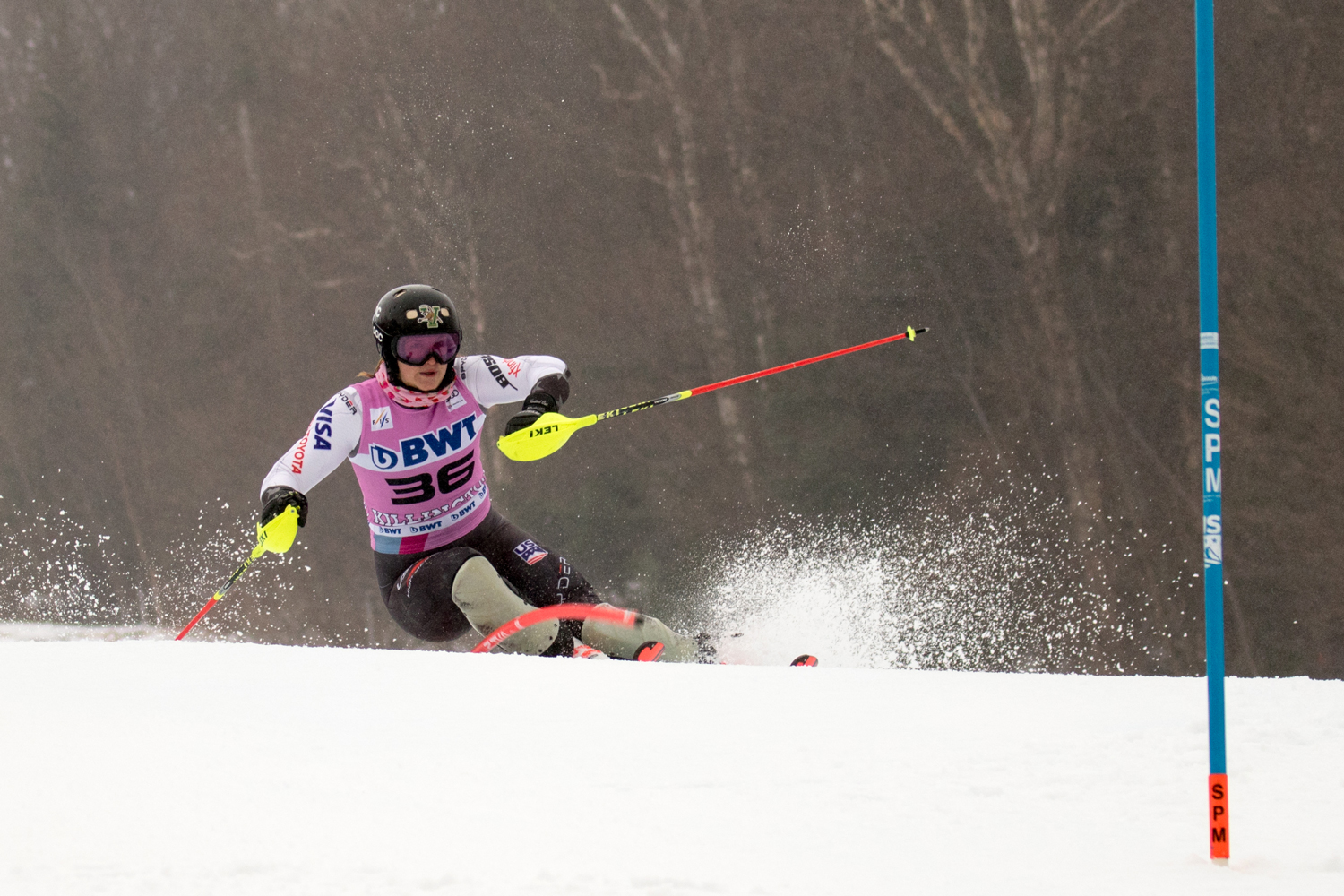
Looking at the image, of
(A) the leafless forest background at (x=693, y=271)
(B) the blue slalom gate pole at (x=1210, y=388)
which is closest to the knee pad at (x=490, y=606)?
(A) the leafless forest background at (x=693, y=271)

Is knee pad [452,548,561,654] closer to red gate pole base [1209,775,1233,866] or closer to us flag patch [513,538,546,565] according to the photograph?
us flag patch [513,538,546,565]

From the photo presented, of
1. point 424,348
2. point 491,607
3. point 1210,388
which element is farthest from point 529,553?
point 1210,388

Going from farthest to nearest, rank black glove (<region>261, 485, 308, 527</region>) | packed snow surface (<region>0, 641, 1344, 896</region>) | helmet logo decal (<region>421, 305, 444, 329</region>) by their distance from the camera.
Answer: helmet logo decal (<region>421, 305, 444, 329</region>) → black glove (<region>261, 485, 308, 527</region>) → packed snow surface (<region>0, 641, 1344, 896</region>)

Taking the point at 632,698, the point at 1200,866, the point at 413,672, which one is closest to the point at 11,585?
the point at 413,672

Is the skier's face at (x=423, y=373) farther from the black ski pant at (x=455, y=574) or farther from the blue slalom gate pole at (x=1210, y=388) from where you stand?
the blue slalom gate pole at (x=1210, y=388)

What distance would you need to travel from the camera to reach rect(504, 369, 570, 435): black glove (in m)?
2.55

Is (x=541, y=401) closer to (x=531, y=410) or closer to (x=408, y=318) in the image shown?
(x=531, y=410)

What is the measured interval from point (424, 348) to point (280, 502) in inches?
18.7

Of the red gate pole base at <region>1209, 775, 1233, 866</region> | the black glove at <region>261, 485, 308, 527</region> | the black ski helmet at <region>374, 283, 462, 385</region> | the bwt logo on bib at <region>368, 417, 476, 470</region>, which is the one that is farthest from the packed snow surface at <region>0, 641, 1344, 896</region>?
the black ski helmet at <region>374, 283, 462, 385</region>

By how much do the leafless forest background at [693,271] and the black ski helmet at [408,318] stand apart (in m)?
1.56

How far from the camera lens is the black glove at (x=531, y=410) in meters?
2.55

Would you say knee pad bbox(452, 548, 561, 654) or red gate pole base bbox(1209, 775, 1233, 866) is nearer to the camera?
red gate pole base bbox(1209, 775, 1233, 866)

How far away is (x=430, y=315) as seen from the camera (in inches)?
95.8

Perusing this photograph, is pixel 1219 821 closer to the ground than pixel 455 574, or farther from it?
farther from it
